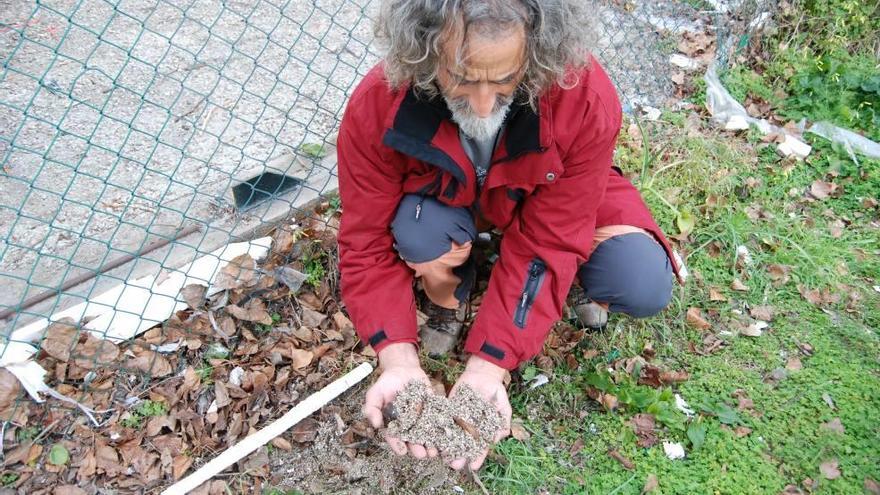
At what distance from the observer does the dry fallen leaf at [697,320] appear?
8.33 ft

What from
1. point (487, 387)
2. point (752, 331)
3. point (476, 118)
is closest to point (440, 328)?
point (487, 387)

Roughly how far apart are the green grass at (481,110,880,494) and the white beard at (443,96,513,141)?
100 cm

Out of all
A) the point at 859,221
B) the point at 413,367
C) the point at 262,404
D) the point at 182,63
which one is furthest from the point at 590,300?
the point at 182,63

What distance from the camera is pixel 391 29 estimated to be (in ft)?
5.15

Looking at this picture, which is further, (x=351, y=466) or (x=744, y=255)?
(x=744, y=255)

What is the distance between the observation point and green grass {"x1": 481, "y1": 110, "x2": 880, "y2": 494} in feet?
6.87

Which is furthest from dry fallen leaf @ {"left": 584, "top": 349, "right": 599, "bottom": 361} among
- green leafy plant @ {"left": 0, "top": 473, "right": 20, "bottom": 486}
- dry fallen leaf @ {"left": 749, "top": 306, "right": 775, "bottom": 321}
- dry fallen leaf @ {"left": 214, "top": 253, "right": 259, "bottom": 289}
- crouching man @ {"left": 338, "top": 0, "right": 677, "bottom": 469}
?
green leafy plant @ {"left": 0, "top": 473, "right": 20, "bottom": 486}

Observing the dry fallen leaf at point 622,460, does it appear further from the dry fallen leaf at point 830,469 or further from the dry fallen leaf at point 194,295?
the dry fallen leaf at point 194,295

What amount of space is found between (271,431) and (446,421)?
2.08ft

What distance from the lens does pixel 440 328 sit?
2463 millimetres

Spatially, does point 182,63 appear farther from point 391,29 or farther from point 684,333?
point 684,333

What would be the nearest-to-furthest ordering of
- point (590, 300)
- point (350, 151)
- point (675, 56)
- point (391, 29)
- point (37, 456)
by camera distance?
point (391, 29) < point (350, 151) < point (37, 456) < point (590, 300) < point (675, 56)

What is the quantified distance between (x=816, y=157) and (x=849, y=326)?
3.69 ft

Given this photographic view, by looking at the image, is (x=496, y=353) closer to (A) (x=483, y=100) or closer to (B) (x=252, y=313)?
(A) (x=483, y=100)
